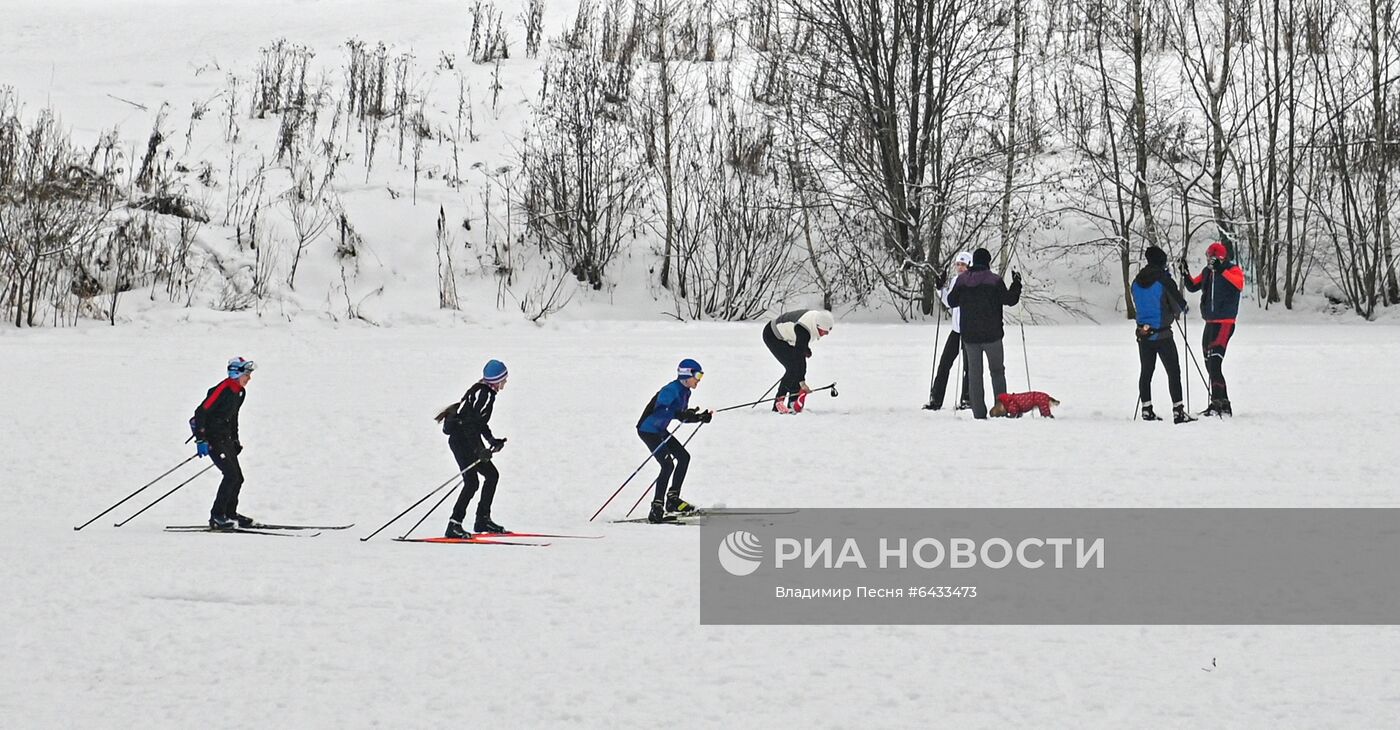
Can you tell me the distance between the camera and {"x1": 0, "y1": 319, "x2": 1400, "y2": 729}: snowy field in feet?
15.3

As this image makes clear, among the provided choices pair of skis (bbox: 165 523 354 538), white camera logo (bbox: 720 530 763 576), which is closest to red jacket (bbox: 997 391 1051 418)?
white camera logo (bbox: 720 530 763 576)

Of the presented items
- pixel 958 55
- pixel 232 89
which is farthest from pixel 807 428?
pixel 232 89

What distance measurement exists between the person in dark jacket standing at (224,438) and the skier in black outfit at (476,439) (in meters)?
1.53

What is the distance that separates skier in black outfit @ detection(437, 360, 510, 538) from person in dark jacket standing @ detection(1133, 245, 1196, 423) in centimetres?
630

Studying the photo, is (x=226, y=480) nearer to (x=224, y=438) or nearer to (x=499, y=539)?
(x=224, y=438)

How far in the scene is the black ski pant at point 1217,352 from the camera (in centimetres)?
1162

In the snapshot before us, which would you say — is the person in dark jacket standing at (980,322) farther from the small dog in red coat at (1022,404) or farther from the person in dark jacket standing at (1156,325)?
the person in dark jacket standing at (1156,325)

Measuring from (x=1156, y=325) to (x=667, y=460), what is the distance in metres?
5.44

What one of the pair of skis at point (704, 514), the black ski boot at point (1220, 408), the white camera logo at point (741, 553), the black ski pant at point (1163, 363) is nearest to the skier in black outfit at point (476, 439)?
the pair of skis at point (704, 514)

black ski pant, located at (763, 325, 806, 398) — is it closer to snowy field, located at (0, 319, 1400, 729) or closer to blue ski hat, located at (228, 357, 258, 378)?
snowy field, located at (0, 319, 1400, 729)

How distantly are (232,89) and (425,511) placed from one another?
2462 centimetres

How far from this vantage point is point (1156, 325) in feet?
37.7

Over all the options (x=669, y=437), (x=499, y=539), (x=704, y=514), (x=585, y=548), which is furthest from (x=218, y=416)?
(x=704, y=514)

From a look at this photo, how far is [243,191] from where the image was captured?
2545 cm
